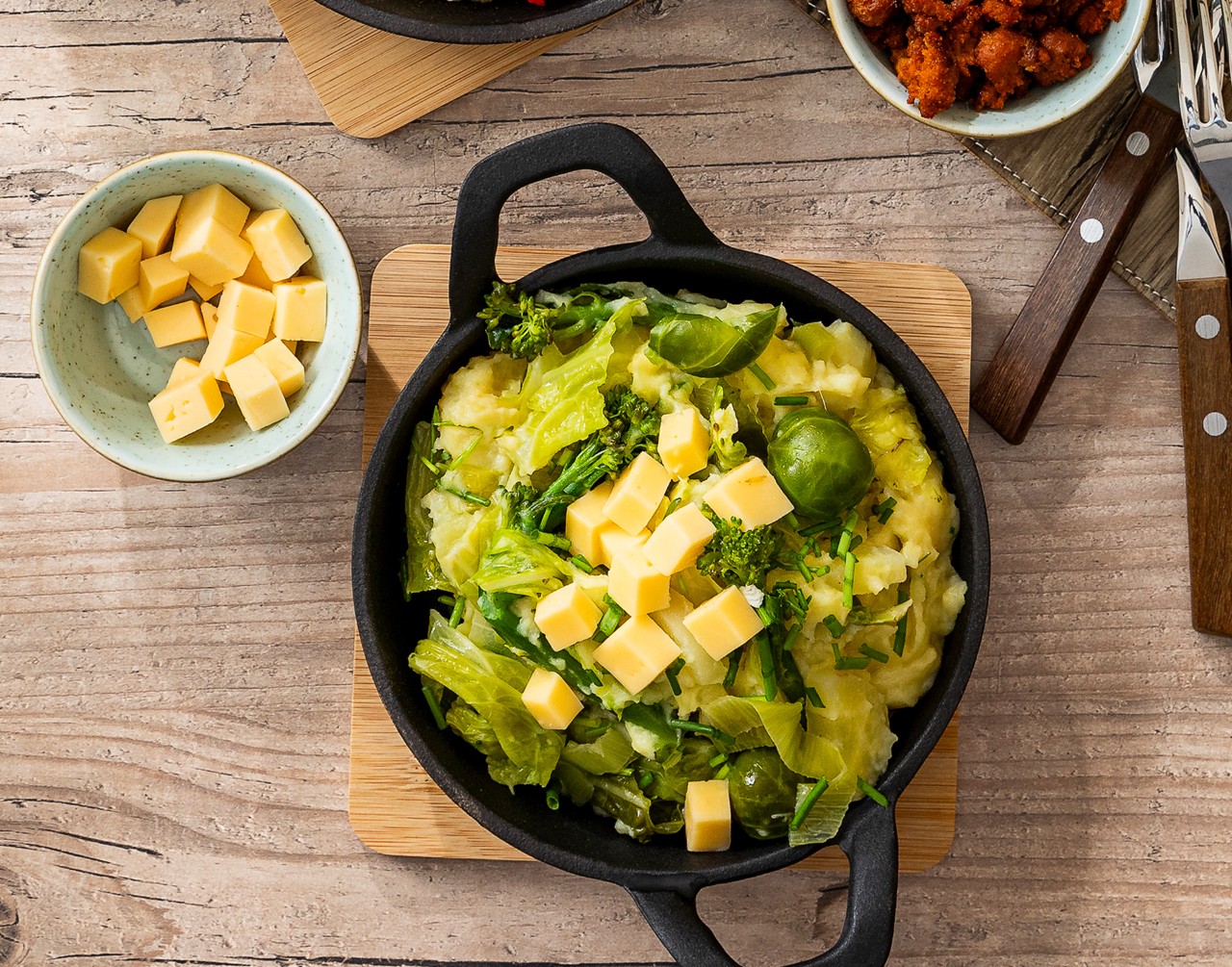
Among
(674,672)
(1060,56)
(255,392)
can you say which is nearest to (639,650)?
(674,672)

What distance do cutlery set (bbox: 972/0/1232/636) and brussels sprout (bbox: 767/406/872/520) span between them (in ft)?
2.00

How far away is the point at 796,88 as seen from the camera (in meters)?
2.31

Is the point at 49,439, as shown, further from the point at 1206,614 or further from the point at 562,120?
the point at 1206,614

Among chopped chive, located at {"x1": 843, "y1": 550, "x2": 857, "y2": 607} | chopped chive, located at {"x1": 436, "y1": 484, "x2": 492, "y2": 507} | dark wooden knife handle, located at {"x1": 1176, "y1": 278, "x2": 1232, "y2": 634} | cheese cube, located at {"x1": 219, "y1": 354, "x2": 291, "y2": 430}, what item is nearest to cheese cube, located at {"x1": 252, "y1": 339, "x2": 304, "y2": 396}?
cheese cube, located at {"x1": 219, "y1": 354, "x2": 291, "y2": 430}

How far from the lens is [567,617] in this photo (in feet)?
5.83

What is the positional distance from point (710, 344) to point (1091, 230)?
0.92 meters

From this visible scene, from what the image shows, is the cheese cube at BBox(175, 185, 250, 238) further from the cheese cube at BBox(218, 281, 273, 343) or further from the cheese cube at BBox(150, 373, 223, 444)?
the cheese cube at BBox(150, 373, 223, 444)

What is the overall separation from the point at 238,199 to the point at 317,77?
309mm

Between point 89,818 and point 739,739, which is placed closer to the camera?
point 739,739

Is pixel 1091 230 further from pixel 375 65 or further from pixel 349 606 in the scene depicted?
pixel 349 606

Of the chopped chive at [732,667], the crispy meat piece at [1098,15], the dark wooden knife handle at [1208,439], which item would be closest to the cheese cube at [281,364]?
the chopped chive at [732,667]

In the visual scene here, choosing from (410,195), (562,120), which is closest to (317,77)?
(410,195)

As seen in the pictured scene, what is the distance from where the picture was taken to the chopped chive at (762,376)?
1.88 meters

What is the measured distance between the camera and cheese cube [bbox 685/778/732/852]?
1.88m
